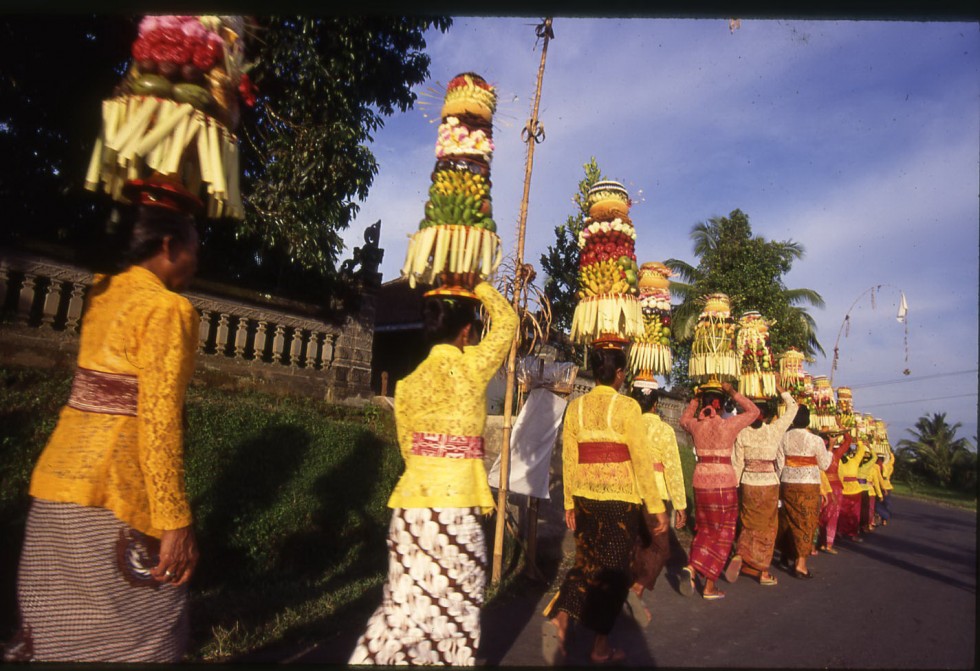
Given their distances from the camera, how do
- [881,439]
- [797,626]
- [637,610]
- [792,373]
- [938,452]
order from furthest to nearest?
1. [938,452]
2. [881,439]
3. [792,373]
4. [797,626]
5. [637,610]

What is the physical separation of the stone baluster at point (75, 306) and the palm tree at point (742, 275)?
8888 mm

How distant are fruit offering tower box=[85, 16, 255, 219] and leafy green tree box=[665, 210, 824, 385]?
9.14 metres

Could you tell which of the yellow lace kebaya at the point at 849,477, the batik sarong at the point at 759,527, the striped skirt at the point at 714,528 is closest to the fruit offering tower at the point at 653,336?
the striped skirt at the point at 714,528

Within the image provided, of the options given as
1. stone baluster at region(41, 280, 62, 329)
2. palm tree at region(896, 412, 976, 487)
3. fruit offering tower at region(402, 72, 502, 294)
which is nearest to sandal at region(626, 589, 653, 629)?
fruit offering tower at region(402, 72, 502, 294)

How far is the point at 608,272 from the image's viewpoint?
454cm

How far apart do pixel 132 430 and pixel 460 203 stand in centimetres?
166

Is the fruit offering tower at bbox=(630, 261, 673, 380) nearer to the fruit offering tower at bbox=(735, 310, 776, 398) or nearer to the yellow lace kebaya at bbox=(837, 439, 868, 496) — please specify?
the fruit offering tower at bbox=(735, 310, 776, 398)

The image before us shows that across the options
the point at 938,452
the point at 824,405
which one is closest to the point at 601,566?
the point at 824,405

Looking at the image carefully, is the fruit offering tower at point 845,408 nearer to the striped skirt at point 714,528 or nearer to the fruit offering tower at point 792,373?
the fruit offering tower at point 792,373

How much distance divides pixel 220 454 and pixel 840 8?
510cm

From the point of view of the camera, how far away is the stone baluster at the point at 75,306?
5.36 metres

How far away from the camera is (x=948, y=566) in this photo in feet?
27.2

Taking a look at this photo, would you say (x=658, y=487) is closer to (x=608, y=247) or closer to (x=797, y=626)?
(x=797, y=626)

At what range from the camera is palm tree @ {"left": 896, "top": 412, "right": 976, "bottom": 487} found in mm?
33906
